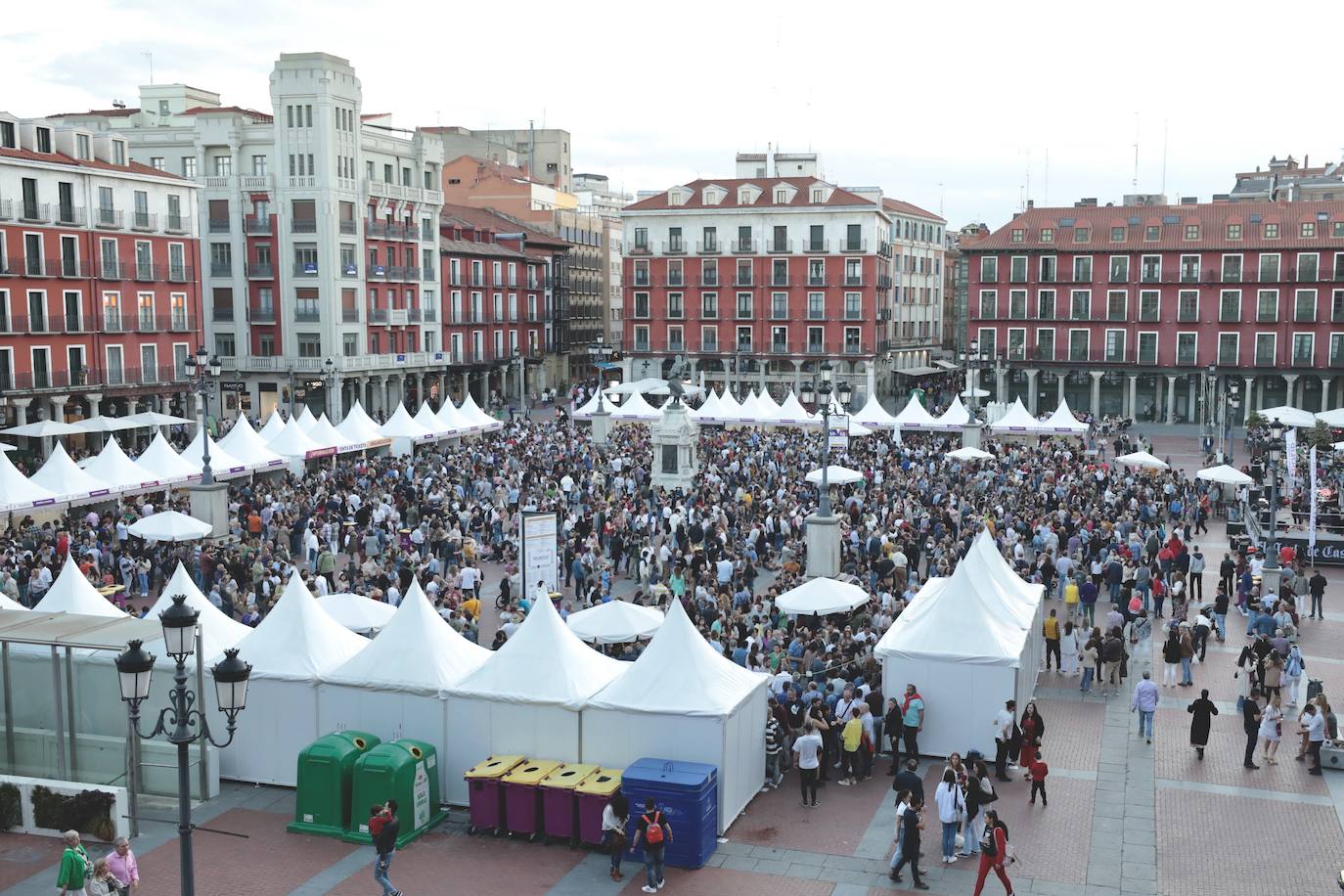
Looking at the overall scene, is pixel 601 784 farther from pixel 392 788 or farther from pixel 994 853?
pixel 994 853

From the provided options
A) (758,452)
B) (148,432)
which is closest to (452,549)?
(758,452)

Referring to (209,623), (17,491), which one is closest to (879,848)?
(209,623)

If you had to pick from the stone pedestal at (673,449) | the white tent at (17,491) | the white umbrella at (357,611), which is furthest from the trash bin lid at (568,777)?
the stone pedestal at (673,449)

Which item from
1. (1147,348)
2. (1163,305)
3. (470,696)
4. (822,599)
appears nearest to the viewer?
(470,696)

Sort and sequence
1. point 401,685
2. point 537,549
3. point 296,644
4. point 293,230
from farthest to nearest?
1. point 293,230
2. point 537,549
3. point 296,644
4. point 401,685

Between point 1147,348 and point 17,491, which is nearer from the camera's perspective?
point 17,491

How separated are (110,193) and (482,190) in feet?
117

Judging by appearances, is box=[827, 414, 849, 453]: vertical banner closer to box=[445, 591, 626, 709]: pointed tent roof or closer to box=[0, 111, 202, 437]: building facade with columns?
box=[445, 591, 626, 709]: pointed tent roof

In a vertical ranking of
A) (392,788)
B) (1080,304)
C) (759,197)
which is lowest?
(392,788)

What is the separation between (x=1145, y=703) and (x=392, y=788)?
9.67 metres

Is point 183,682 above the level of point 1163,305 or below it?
below

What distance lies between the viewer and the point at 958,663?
1617 centimetres

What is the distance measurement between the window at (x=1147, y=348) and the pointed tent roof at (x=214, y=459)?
4634 centimetres

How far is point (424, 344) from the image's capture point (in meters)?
65.1
